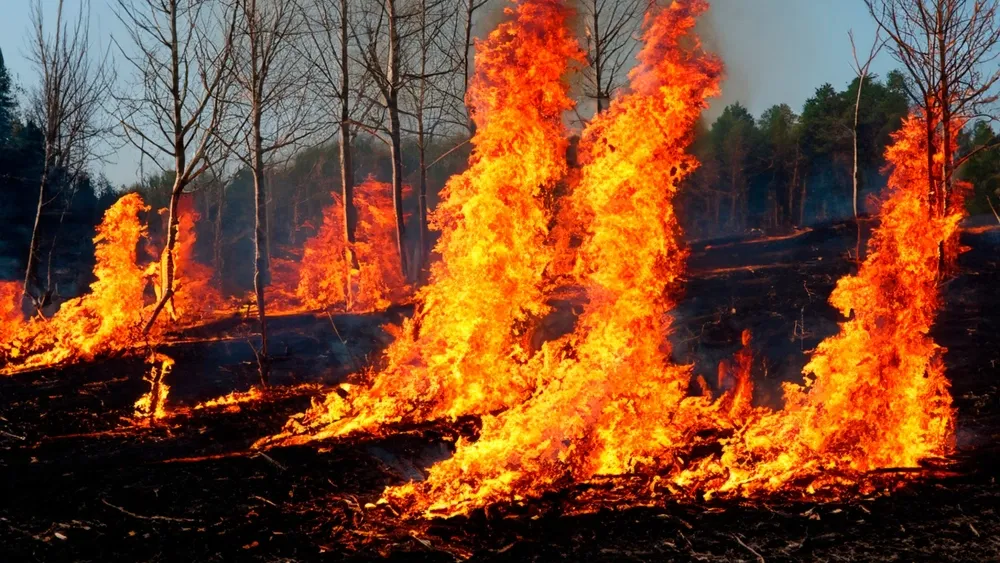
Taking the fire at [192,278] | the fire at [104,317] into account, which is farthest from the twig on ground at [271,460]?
the fire at [192,278]

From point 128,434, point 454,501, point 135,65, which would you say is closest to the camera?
point 454,501

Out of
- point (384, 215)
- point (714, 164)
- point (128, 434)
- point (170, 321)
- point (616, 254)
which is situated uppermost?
point (714, 164)

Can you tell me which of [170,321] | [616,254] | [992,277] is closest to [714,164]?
[992,277]

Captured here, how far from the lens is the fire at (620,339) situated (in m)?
7.64

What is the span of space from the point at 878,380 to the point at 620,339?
8.99 ft

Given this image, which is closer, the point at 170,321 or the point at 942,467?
the point at 942,467

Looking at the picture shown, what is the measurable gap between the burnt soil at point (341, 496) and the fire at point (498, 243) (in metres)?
1.18

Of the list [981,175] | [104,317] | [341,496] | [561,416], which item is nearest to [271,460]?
[341,496]

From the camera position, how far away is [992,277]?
17.6 meters

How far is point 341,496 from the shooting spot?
7676 mm

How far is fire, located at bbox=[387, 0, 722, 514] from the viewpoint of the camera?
764cm

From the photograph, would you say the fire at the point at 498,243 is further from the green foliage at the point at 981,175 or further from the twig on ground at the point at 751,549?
the green foliage at the point at 981,175

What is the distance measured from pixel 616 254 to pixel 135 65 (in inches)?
408

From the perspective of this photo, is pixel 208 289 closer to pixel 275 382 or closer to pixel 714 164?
pixel 275 382
